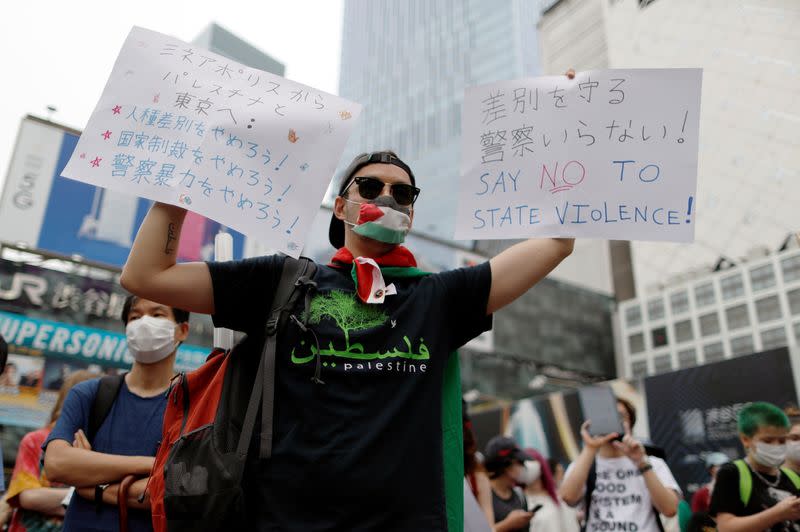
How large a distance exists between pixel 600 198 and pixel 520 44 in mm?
103455

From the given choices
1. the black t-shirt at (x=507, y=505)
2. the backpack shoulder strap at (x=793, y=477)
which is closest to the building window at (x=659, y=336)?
the black t-shirt at (x=507, y=505)

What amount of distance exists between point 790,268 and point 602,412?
162 feet

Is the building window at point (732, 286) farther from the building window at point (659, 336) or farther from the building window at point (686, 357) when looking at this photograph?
the building window at point (659, 336)

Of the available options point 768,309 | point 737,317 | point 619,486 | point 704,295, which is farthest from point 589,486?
point 704,295

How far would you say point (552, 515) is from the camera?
5406 millimetres

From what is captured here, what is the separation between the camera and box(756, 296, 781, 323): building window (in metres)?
46.4

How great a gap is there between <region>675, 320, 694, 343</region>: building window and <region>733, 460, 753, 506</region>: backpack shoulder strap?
54.1m

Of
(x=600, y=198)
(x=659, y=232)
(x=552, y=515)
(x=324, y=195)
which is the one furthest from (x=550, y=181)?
(x=552, y=515)

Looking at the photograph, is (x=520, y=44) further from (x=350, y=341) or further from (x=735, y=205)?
(x=350, y=341)

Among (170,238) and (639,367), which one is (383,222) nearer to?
(170,238)

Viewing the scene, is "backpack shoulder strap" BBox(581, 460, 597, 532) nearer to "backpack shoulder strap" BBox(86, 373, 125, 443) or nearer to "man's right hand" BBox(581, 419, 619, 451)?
"man's right hand" BBox(581, 419, 619, 451)

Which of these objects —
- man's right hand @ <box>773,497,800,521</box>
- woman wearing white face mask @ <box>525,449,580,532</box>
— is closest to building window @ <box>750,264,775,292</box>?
woman wearing white face mask @ <box>525,449,580,532</box>

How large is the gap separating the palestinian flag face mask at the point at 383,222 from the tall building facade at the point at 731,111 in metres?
45.1

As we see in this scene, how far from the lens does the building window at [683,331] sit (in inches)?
2078
